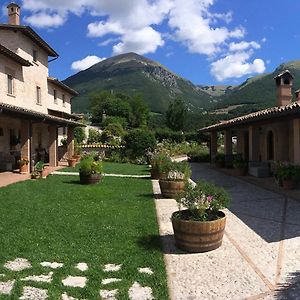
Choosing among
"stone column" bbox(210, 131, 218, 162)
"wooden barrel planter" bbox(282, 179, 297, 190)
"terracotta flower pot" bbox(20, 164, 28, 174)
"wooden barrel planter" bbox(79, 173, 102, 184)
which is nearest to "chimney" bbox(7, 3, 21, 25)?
"terracotta flower pot" bbox(20, 164, 28, 174)

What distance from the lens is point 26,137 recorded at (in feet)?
52.3

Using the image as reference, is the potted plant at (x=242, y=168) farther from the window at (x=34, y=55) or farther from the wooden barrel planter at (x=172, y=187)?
the window at (x=34, y=55)

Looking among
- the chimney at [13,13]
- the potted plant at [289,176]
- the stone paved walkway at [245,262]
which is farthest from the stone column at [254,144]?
the chimney at [13,13]

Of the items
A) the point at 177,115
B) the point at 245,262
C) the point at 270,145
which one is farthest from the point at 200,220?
the point at 177,115

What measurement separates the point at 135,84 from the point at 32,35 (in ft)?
390

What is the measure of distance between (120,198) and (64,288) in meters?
6.23

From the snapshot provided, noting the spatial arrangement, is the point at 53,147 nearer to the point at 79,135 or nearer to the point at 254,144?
the point at 254,144

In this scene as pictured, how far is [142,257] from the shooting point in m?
5.43

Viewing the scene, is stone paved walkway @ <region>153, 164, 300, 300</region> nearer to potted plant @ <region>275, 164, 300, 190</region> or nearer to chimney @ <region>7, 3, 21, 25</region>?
potted plant @ <region>275, 164, 300, 190</region>

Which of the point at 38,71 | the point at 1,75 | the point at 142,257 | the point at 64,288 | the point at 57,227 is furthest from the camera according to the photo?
the point at 38,71

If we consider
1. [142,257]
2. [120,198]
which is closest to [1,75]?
[120,198]

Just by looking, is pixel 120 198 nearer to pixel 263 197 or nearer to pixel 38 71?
pixel 263 197

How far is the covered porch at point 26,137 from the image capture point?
15.5m

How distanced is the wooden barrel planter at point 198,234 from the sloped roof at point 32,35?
1749cm
